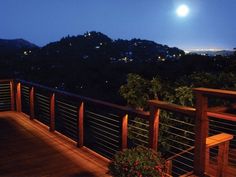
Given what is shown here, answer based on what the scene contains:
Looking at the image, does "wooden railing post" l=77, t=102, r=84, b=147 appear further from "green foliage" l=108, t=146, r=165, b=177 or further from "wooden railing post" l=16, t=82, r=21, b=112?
"wooden railing post" l=16, t=82, r=21, b=112

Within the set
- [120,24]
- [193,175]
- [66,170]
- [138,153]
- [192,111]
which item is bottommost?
[66,170]

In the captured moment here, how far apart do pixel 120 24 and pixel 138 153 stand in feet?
446

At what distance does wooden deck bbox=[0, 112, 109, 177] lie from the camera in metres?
4.32

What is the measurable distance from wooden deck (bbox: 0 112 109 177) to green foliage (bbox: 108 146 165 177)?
1.19 m

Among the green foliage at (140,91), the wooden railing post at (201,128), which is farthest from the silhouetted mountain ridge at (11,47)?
the wooden railing post at (201,128)

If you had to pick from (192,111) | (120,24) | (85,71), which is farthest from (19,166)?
(120,24)

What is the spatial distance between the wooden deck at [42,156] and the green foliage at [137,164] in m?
1.19

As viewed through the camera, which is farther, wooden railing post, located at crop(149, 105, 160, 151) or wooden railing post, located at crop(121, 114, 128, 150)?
wooden railing post, located at crop(121, 114, 128, 150)

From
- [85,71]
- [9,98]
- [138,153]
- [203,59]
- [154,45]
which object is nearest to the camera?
[138,153]

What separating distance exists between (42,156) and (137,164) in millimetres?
2347

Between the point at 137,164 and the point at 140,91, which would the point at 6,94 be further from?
the point at 137,164

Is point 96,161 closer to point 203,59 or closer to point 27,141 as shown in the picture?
point 27,141

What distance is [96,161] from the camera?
4.70 meters

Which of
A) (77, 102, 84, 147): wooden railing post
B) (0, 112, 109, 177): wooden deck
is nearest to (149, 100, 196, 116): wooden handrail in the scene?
(0, 112, 109, 177): wooden deck
